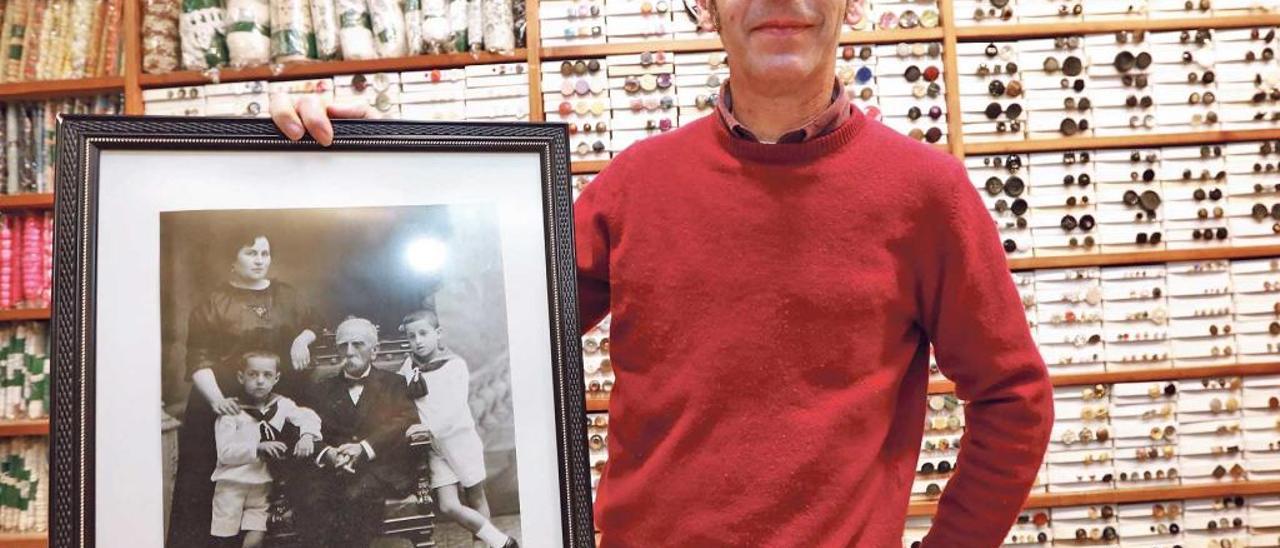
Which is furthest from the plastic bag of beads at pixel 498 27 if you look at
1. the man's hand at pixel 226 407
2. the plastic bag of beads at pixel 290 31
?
the man's hand at pixel 226 407

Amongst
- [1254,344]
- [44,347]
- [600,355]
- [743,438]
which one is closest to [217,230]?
[743,438]

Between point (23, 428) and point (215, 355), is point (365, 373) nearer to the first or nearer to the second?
point (215, 355)

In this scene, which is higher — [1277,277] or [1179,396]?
[1277,277]

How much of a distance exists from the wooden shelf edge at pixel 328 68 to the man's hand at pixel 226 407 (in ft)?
5.69

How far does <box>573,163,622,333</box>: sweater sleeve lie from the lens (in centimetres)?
98

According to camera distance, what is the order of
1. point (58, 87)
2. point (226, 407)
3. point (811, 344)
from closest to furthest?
point (226, 407) → point (811, 344) → point (58, 87)

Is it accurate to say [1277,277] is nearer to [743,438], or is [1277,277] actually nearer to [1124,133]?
[1124,133]

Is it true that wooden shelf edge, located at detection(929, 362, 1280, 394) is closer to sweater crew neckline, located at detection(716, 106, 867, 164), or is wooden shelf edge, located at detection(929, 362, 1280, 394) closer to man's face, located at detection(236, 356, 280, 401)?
sweater crew neckline, located at detection(716, 106, 867, 164)

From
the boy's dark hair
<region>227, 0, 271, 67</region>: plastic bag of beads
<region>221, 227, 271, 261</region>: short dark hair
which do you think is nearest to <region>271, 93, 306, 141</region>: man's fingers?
<region>221, 227, 271, 261</region>: short dark hair

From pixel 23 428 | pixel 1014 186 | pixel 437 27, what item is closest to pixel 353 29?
pixel 437 27

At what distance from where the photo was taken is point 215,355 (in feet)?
2.43

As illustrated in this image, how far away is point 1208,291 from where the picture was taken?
7.69 feet

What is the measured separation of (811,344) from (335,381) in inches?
19.8

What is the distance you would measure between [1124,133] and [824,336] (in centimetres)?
204
